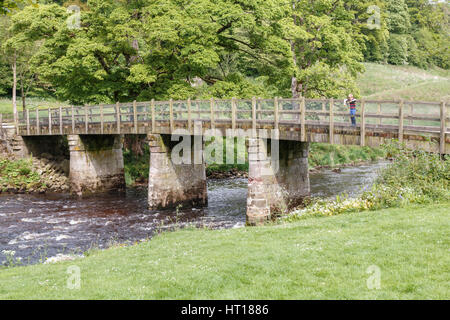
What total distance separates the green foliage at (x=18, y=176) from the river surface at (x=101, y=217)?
1.77 m

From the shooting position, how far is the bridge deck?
16.0 meters

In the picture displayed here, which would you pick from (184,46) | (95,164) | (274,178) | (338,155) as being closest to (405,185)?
(274,178)

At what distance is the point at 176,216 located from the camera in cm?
2344

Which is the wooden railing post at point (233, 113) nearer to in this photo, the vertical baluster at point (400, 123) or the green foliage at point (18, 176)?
the vertical baluster at point (400, 123)

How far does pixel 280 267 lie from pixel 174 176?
53.6 feet

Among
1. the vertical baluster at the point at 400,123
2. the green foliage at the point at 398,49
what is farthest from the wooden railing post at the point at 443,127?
the green foliage at the point at 398,49

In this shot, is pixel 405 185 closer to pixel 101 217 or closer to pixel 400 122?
pixel 400 122

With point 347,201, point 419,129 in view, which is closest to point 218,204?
point 347,201

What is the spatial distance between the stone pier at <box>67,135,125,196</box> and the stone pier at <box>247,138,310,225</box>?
13.5 meters

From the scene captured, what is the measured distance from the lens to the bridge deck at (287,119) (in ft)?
52.4

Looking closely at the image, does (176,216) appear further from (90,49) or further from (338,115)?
(90,49)

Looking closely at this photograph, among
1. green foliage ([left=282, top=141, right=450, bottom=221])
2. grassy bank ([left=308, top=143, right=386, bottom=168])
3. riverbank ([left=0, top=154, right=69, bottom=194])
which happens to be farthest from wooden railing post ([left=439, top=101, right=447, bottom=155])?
riverbank ([left=0, top=154, right=69, bottom=194])

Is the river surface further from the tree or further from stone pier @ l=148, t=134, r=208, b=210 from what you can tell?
the tree
